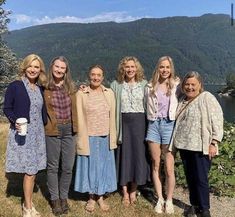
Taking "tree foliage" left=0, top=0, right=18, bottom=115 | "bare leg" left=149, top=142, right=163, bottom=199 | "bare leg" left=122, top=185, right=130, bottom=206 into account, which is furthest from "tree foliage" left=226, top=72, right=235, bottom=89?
"bare leg" left=149, top=142, right=163, bottom=199

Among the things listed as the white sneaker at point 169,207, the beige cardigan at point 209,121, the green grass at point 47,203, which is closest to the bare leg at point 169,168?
the white sneaker at point 169,207

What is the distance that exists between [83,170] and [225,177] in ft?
8.08

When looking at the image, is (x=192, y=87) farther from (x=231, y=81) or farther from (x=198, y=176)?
(x=231, y=81)

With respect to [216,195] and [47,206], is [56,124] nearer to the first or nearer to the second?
[47,206]

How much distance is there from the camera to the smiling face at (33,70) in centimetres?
518

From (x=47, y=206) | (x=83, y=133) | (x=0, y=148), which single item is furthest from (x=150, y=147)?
(x=0, y=148)

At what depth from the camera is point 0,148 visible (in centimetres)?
927

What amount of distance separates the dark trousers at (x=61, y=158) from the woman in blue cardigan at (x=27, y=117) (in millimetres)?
168

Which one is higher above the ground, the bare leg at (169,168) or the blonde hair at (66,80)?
the blonde hair at (66,80)

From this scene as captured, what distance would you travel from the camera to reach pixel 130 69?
18.9 ft

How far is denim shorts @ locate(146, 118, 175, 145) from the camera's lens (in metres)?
5.62

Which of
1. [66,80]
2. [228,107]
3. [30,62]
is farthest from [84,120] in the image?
[228,107]

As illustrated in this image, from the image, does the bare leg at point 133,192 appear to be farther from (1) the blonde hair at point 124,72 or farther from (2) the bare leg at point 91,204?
(1) the blonde hair at point 124,72

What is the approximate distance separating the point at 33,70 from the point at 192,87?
209 centimetres
